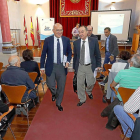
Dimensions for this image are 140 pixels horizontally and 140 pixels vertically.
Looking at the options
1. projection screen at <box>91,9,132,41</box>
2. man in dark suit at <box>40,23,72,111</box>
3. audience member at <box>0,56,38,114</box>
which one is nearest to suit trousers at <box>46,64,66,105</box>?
man in dark suit at <box>40,23,72,111</box>

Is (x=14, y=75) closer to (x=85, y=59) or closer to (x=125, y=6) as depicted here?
(x=85, y=59)

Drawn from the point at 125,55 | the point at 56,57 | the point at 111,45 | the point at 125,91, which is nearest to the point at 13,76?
the point at 56,57

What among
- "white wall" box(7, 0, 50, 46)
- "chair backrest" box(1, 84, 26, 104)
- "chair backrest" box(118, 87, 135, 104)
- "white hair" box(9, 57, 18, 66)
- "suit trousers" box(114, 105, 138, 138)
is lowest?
"suit trousers" box(114, 105, 138, 138)

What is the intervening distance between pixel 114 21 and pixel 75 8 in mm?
2355

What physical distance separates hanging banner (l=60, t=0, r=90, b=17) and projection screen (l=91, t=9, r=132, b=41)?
0.64m

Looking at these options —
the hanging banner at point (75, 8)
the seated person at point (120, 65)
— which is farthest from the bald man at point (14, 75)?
the hanging banner at point (75, 8)

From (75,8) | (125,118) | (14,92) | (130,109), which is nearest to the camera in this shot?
(130,109)

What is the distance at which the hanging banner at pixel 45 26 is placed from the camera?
25.3 feet

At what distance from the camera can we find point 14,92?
183cm

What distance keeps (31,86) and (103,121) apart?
1.26 metres

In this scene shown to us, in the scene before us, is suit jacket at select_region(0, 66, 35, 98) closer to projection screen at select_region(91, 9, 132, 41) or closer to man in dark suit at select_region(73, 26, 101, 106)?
man in dark suit at select_region(73, 26, 101, 106)

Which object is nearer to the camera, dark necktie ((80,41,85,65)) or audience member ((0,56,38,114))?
audience member ((0,56,38,114))

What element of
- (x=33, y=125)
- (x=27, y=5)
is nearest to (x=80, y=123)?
(x=33, y=125)

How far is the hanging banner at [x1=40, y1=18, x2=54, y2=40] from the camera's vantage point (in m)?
7.71
